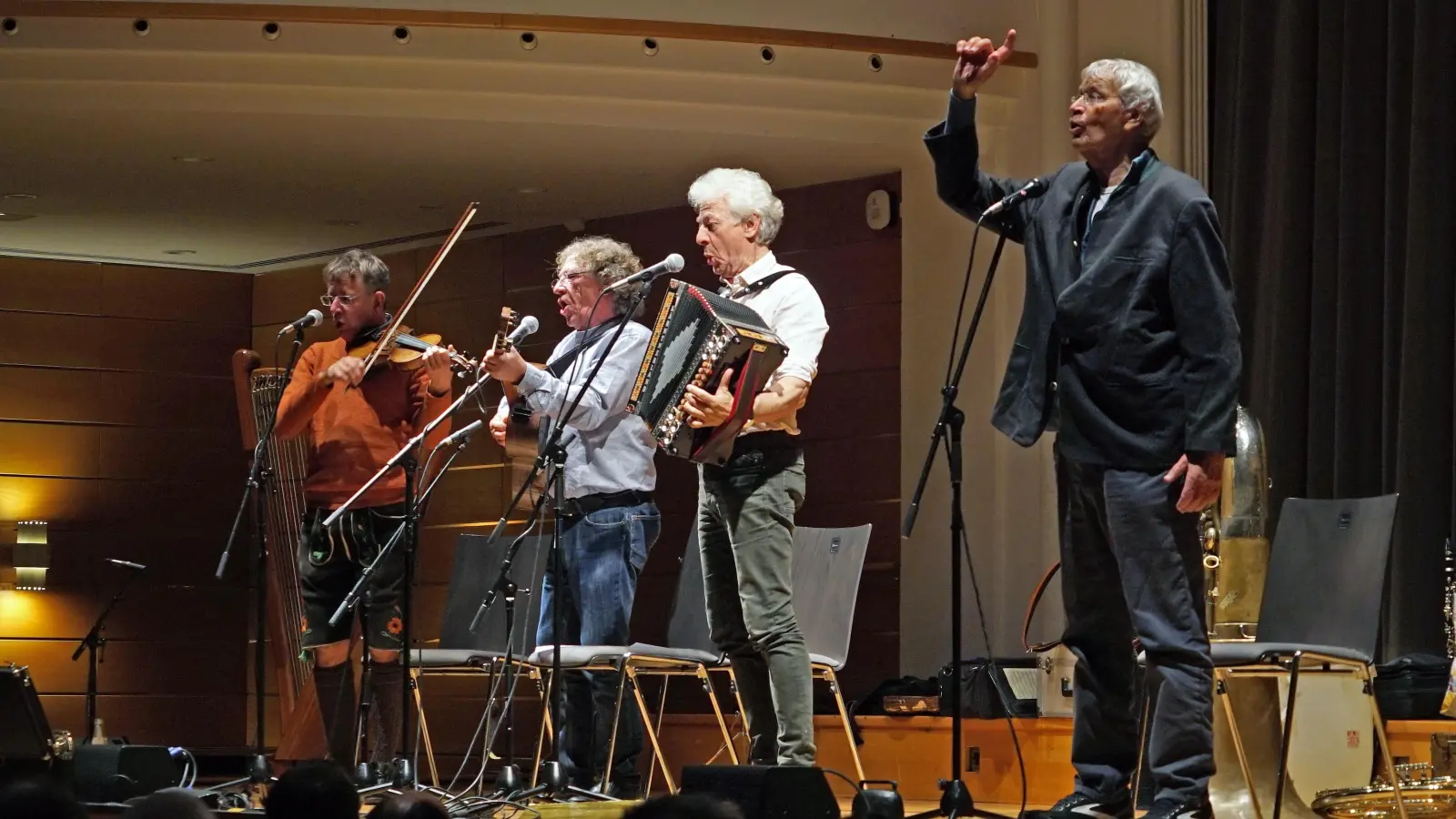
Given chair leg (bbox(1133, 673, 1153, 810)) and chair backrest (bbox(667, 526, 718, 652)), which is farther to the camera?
chair backrest (bbox(667, 526, 718, 652))

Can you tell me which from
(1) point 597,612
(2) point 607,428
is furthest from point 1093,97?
(1) point 597,612

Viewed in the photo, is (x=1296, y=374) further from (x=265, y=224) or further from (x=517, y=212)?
(x=265, y=224)

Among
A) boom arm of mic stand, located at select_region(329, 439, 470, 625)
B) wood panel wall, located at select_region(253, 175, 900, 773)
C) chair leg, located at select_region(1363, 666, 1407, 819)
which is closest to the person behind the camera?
chair leg, located at select_region(1363, 666, 1407, 819)

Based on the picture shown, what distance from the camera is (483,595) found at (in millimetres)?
6227

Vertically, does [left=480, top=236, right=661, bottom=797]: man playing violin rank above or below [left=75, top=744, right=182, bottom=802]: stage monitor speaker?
above

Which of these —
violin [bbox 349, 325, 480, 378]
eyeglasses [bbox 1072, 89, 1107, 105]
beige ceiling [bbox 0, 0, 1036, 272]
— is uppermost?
beige ceiling [bbox 0, 0, 1036, 272]

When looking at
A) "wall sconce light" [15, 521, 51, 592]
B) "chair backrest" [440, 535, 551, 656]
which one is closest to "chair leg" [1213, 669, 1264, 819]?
"chair backrest" [440, 535, 551, 656]

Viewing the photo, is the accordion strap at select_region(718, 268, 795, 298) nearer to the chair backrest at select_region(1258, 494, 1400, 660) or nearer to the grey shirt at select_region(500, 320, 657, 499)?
the grey shirt at select_region(500, 320, 657, 499)

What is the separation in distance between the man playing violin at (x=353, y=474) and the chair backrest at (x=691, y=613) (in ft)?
3.18

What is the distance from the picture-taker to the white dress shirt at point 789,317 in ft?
13.2

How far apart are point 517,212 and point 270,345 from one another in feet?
6.72

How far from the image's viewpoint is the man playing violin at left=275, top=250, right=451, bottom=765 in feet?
16.1

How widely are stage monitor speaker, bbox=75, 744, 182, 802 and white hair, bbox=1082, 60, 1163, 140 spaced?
321 cm

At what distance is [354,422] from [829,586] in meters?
1.42
